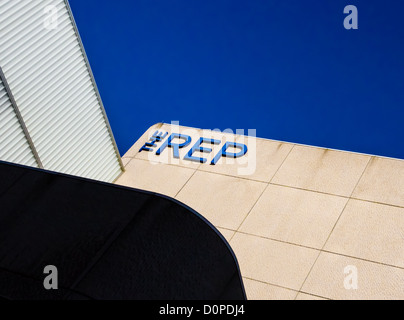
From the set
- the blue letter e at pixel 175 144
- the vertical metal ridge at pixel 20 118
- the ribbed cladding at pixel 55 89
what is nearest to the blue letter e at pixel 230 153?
the blue letter e at pixel 175 144

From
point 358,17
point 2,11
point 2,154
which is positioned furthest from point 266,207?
point 2,11

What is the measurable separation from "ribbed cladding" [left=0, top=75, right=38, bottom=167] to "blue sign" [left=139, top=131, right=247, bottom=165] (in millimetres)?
1513

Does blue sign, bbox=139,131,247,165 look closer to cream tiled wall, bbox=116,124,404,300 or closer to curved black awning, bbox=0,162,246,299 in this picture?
cream tiled wall, bbox=116,124,404,300

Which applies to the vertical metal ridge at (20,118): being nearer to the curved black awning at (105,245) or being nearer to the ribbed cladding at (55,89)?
the ribbed cladding at (55,89)

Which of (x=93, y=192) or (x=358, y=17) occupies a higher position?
(x=93, y=192)

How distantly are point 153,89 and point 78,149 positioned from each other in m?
1.02

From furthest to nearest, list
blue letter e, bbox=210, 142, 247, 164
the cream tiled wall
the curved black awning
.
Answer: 1. blue letter e, bbox=210, 142, 247, 164
2. the cream tiled wall
3. the curved black awning

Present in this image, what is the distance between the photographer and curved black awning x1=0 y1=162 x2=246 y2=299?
77.6 inches

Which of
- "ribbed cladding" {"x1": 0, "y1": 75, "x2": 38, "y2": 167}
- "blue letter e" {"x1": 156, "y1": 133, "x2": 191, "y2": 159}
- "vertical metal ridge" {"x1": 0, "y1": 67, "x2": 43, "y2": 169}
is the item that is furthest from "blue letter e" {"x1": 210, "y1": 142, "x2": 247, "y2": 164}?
"ribbed cladding" {"x1": 0, "y1": 75, "x2": 38, "y2": 167}

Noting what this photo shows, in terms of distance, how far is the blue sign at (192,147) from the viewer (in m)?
A: 5.82
